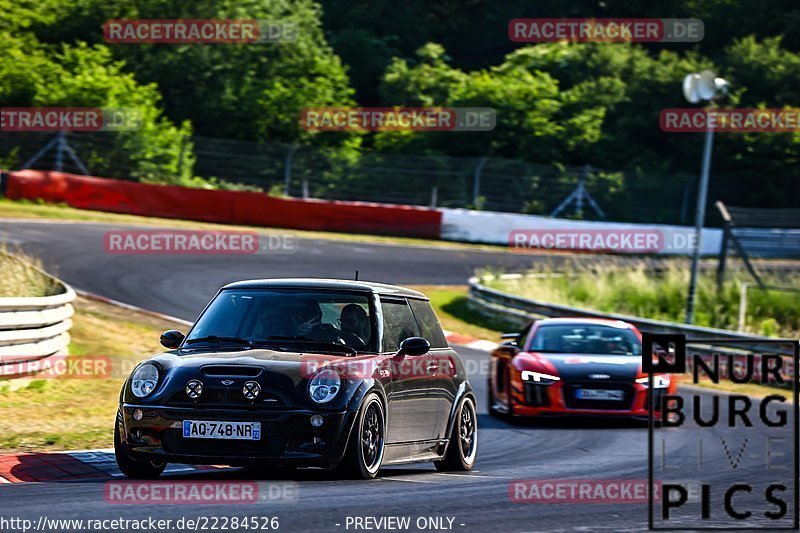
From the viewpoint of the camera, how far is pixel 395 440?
9180 mm

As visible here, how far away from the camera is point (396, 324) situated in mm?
9719

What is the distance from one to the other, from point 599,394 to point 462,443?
4.40 metres

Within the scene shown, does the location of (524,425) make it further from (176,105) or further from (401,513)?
(176,105)

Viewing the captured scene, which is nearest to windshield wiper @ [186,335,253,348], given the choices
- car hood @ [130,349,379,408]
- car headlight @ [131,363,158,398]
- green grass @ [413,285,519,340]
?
car hood @ [130,349,379,408]

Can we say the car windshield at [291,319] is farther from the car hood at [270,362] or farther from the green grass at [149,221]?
the green grass at [149,221]

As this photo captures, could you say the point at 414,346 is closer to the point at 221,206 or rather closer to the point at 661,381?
the point at 661,381

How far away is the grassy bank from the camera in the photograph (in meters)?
10.7

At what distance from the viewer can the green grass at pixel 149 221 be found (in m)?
31.5

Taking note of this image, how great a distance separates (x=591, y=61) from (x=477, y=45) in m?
10.5

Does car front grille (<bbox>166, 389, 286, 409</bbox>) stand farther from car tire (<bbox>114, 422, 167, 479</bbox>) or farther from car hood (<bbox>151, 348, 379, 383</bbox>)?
car tire (<bbox>114, 422, 167, 479</bbox>)

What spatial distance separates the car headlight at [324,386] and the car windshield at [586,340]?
7160 mm

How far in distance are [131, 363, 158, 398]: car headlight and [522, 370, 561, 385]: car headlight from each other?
6.72 m

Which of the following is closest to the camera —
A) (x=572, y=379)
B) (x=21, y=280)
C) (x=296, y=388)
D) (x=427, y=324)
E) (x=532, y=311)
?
(x=296, y=388)

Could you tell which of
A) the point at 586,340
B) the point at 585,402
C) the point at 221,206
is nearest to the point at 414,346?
the point at 585,402
